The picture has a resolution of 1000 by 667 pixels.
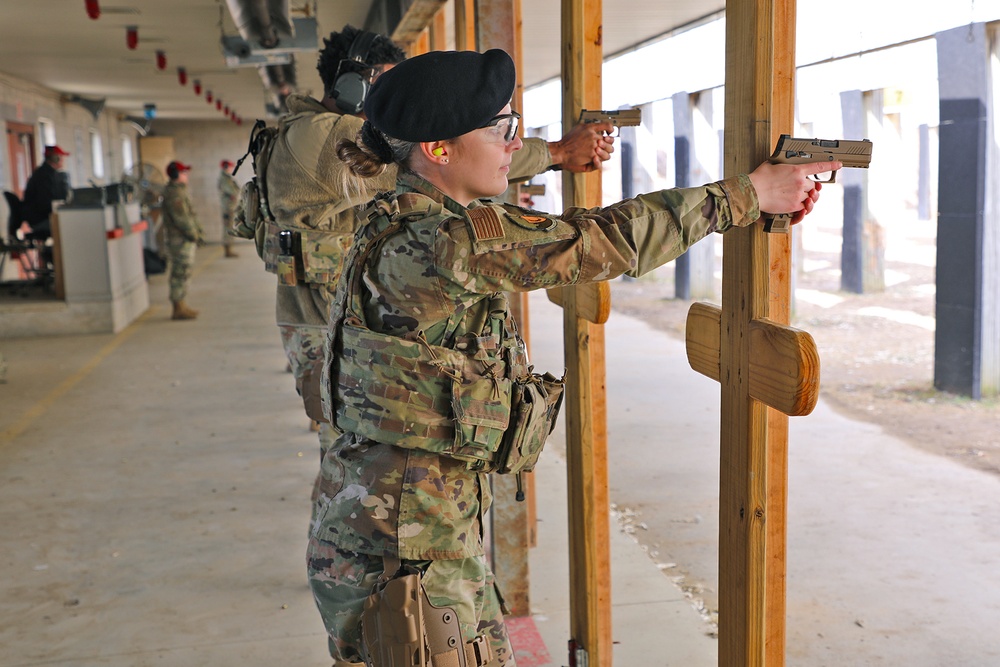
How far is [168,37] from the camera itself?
1034 centimetres

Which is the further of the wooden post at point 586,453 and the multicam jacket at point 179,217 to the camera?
the multicam jacket at point 179,217

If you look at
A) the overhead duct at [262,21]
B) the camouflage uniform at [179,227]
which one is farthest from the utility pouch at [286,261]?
the camouflage uniform at [179,227]

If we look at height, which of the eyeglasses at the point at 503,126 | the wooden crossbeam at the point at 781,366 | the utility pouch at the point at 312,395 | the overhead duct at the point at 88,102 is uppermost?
the overhead duct at the point at 88,102

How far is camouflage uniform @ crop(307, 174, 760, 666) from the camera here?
145 centimetres

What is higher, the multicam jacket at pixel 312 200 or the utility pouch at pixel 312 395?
the multicam jacket at pixel 312 200

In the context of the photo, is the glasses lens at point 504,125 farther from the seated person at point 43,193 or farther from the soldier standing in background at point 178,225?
the seated person at point 43,193

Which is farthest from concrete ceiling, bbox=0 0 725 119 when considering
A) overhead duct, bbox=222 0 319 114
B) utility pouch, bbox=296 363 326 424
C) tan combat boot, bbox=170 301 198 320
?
utility pouch, bbox=296 363 326 424

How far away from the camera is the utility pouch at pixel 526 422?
1.62m

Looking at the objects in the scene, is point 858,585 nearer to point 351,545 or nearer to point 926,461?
point 926,461

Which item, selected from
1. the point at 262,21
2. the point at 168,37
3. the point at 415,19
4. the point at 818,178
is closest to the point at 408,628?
the point at 818,178

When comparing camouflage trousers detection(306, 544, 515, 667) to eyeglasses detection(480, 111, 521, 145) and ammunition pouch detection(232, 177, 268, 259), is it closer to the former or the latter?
eyeglasses detection(480, 111, 521, 145)

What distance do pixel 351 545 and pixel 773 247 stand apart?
87 centimetres

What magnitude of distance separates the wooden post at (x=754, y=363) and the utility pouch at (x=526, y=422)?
1.01ft

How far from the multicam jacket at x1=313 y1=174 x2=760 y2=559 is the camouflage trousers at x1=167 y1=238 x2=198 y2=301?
27.3 feet
